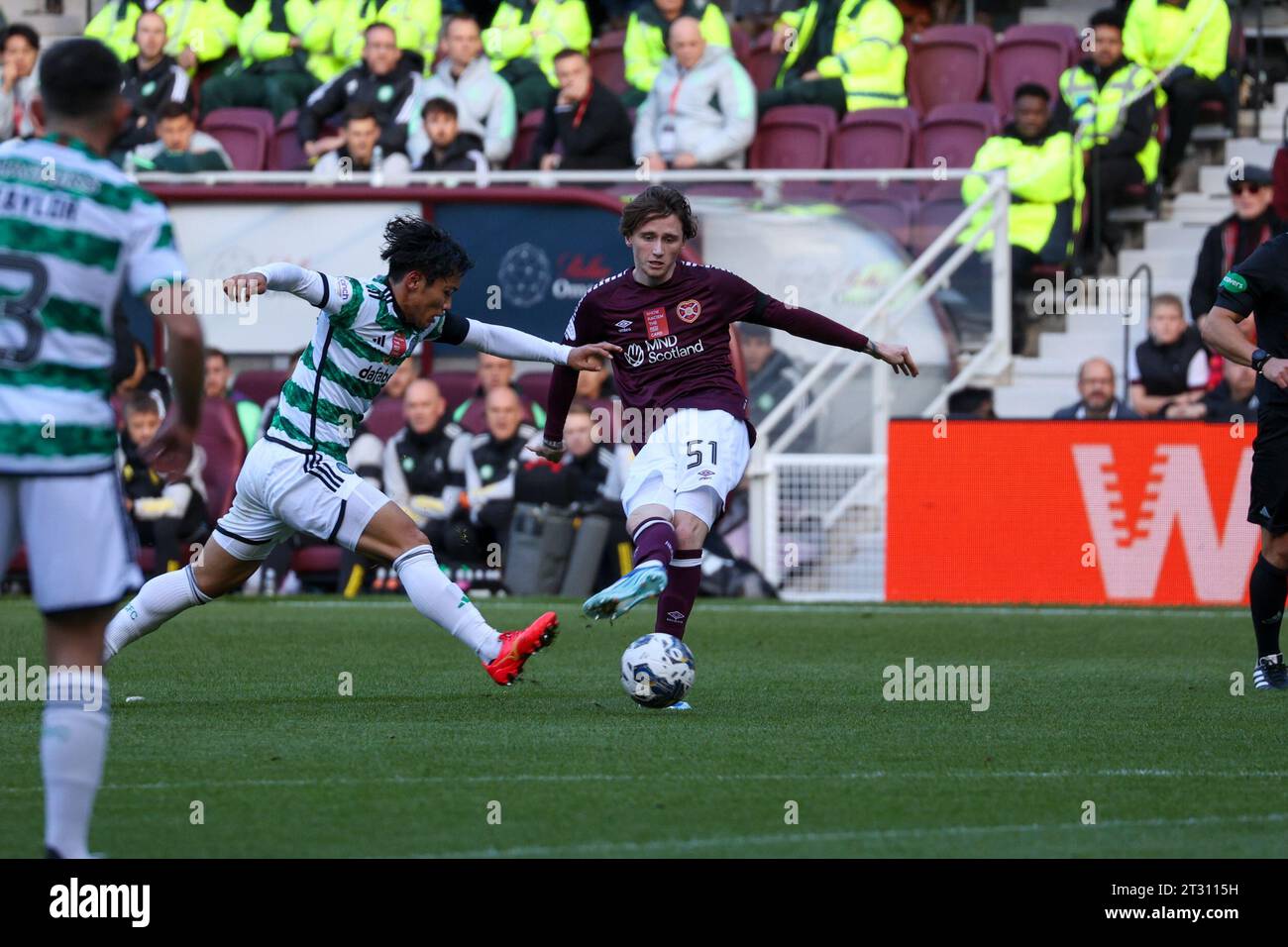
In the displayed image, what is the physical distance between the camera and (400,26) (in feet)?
65.4

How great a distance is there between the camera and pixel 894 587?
1509 centimetres

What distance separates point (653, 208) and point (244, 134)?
432 inches

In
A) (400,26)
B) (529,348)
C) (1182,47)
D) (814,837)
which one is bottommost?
(814,837)

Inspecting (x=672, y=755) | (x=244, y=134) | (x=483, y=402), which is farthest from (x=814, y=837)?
(x=244, y=134)

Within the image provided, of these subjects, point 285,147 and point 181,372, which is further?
point 285,147

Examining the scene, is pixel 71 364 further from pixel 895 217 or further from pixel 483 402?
pixel 895 217

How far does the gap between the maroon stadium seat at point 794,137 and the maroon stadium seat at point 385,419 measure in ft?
12.2

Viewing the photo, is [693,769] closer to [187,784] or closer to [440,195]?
[187,784]

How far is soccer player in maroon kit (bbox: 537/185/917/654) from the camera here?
862cm

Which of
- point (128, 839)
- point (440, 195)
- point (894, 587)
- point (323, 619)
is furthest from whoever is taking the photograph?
point (440, 195)

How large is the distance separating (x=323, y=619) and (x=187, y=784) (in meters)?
6.69
